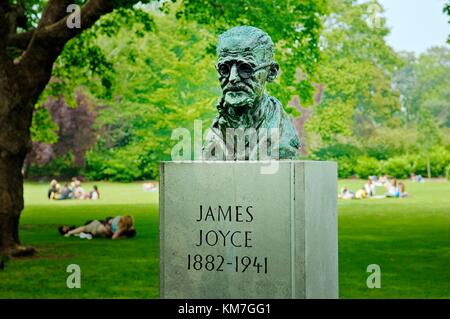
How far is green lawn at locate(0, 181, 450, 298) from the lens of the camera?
13773 millimetres

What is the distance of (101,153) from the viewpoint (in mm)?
62750

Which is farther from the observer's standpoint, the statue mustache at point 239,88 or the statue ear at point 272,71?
the statue ear at point 272,71

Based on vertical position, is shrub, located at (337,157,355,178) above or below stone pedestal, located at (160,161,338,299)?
above

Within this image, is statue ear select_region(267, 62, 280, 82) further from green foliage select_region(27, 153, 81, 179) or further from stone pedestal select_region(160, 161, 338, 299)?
green foliage select_region(27, 153, 81, 179)

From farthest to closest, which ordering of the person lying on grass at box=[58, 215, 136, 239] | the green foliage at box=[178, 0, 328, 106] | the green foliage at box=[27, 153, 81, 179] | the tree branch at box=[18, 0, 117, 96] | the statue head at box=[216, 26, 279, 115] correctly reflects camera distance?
the green foliage at box=[27, 153, 81, 179]
the person lying on grass at box=[58, 215, 136, 239]
the green foliage at box=[178, 0, 328, 106]
the tree branch at box=[18, 0, 117, 96]
the statue head at box=[216, 26, 279, 115]

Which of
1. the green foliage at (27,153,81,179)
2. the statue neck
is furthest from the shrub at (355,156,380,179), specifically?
the statue neck

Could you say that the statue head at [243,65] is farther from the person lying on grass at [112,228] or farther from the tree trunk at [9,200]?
the person lying on grass at [112,228]

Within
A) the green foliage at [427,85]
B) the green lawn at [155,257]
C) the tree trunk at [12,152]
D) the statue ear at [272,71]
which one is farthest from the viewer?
the green foliage at [427,85]

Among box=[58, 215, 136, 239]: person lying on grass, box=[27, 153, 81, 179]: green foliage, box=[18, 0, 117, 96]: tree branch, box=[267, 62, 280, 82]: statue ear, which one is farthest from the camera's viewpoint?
box=[27, 153, 81, 179]: green foliage

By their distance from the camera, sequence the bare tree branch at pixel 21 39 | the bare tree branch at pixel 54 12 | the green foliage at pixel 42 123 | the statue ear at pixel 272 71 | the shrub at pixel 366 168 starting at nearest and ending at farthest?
the statue ear at pixel 272 71 < the bare tree branch at pixel 54 12 < the bare tree branch at pixel 21 39 < the green foliage at pixel 42 123 < the shrub at pixel 366 168

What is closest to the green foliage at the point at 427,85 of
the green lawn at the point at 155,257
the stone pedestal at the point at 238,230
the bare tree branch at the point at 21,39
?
the green lawn at the point at 155,257

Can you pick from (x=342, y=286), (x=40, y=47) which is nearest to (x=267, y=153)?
(x=342, y=286)

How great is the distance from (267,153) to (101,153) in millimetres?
54707

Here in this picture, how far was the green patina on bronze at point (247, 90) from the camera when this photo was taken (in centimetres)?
880
